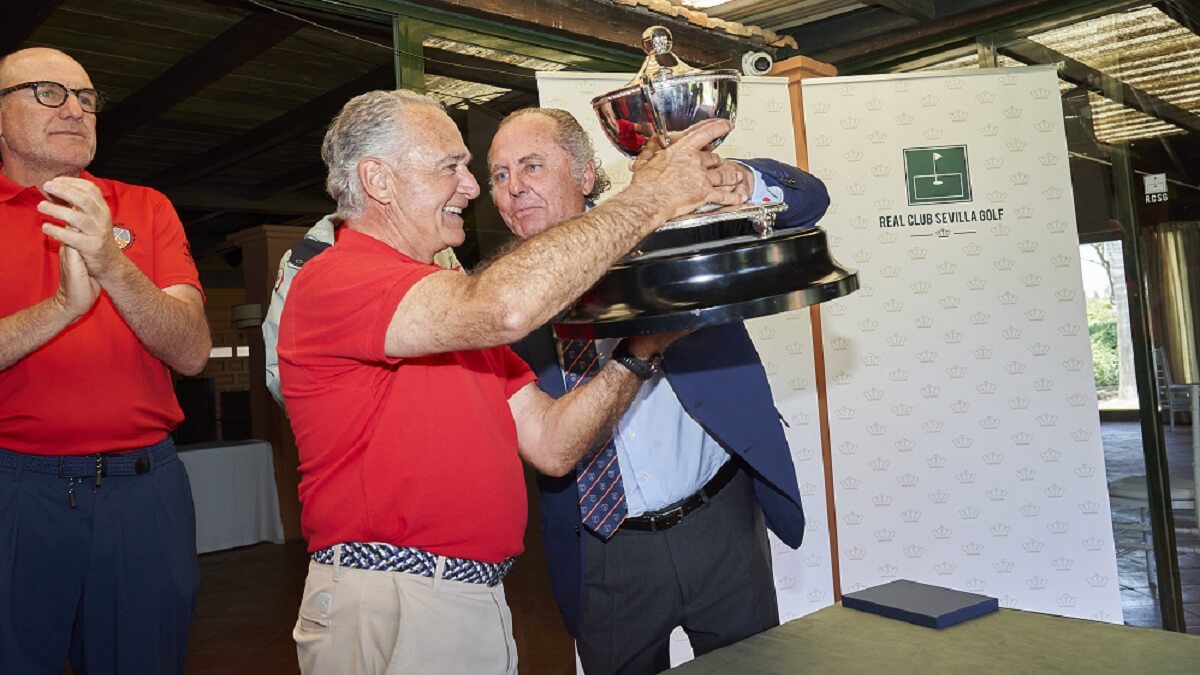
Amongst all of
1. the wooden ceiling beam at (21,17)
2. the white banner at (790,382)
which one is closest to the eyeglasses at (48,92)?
the white banner at (790,382)

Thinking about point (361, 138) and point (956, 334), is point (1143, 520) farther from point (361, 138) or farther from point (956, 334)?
point (361, 138)

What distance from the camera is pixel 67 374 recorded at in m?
1.94

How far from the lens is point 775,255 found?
50.8 inches

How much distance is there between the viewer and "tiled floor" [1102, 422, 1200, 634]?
163 inches

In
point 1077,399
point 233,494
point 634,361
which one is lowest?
point 233,494

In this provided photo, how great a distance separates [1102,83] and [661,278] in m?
3.89

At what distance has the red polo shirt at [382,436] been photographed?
5.13ft

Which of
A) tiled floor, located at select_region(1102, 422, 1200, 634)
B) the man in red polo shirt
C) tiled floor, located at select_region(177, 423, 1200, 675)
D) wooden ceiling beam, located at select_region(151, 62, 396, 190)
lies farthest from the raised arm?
wooden ceiling beam, located at select_region(151, 62, 396, 190)

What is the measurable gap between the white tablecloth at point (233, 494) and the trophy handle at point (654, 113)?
19.8ft

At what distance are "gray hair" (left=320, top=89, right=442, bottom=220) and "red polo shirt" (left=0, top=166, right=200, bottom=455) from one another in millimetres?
622

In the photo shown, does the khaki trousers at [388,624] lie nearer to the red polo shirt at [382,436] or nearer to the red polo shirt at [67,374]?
the red polo shirt at [382,436]

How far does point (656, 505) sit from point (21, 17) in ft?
11.8

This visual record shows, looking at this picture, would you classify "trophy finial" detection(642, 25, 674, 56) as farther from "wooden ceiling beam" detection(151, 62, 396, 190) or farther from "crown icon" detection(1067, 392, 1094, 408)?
"wooden ceiling beam" detection(151, 62, 396, 190)

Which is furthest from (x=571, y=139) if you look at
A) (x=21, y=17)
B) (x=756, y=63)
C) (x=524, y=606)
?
(x=524, y=606)
